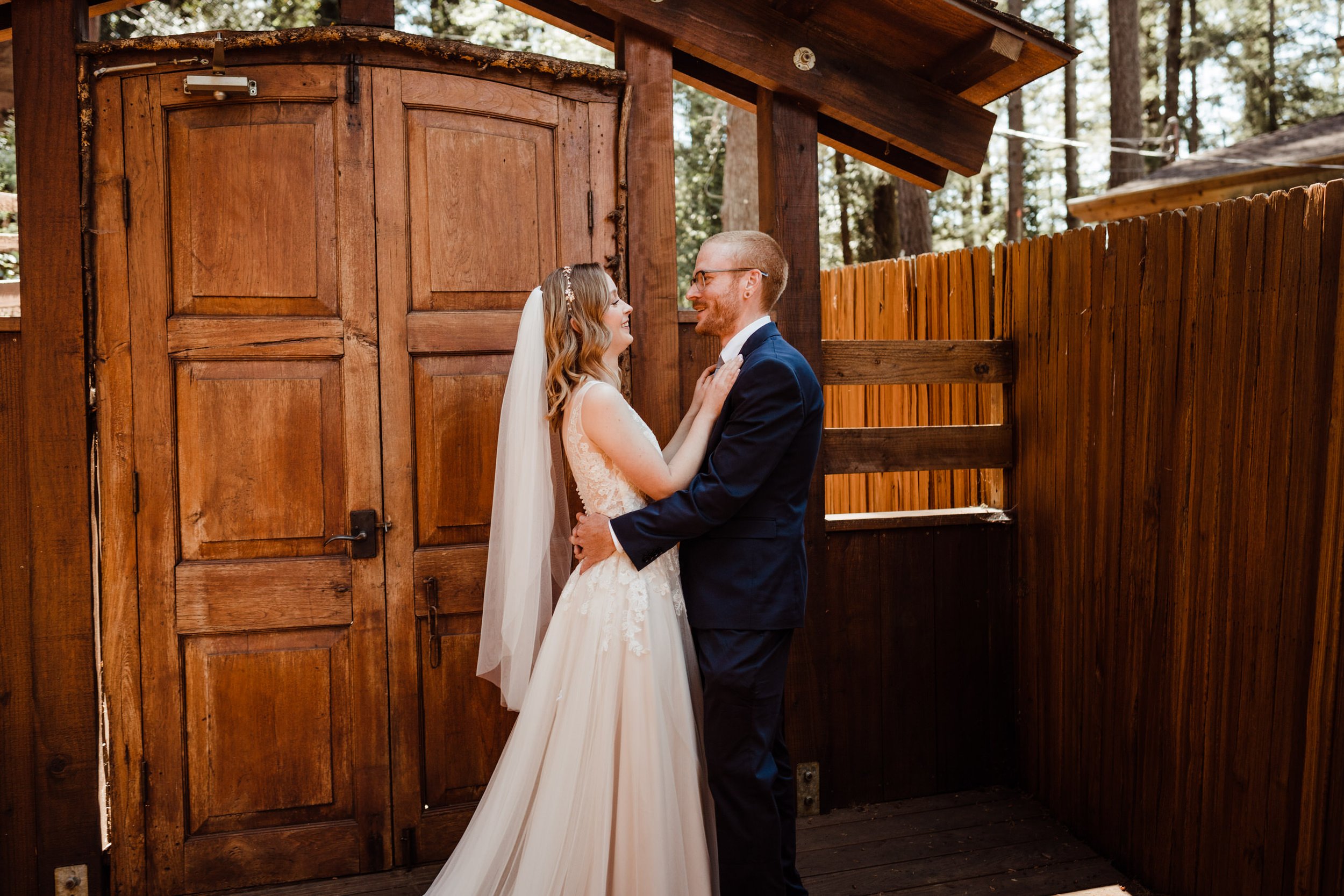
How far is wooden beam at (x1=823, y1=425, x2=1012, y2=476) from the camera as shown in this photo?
4.12m

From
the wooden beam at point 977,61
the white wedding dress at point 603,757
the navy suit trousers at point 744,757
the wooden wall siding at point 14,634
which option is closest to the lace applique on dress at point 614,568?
the white wedding dress at point 603,757

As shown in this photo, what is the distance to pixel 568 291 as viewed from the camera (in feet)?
10.0

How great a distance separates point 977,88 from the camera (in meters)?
3.99

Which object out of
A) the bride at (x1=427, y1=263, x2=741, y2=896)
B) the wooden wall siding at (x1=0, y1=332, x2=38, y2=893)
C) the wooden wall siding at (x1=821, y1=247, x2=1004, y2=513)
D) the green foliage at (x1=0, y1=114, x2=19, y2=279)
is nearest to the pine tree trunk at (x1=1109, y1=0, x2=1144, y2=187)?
the wooden wall siding at (x1=821, y1=247, x2=1004, y2=513)

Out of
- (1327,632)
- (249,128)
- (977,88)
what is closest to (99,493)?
(249,128)

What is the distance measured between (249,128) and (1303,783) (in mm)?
4093

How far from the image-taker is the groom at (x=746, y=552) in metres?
2.87

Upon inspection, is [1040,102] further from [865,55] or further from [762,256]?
[762,256]

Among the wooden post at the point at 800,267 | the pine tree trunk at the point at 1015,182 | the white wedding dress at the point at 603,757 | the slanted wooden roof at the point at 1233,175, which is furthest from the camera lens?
the pine tree trunk at the point at 1015,182

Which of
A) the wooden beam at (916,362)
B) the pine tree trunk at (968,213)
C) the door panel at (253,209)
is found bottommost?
the wooden beam at (916,362)

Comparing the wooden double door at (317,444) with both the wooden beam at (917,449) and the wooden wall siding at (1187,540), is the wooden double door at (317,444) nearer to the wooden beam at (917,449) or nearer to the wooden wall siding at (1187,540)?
the wooden beam at (917,449)

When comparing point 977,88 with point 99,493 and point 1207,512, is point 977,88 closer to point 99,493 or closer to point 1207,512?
point 1207,512

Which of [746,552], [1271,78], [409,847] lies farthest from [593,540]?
[1271,78]

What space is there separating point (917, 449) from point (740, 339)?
1.50 m
